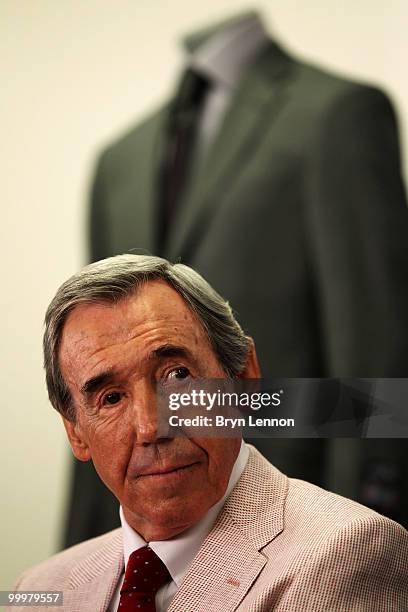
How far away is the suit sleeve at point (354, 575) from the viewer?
1258 millimetres

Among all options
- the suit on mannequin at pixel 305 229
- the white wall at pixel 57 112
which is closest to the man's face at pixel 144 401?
the suit on mannequin at pixel 305 229

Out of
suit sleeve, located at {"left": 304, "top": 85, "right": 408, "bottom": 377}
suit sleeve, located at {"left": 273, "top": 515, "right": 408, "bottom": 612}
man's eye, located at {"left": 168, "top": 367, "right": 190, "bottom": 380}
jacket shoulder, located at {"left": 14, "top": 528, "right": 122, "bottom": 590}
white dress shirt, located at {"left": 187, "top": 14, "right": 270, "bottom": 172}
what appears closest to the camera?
suit sleeve, located at {"left": 273, "top": 515, "right": 408, "bottom": 612}

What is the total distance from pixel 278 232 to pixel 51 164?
634 millimetres

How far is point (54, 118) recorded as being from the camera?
2.28 m

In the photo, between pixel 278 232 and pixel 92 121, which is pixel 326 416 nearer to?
pixel 278 232

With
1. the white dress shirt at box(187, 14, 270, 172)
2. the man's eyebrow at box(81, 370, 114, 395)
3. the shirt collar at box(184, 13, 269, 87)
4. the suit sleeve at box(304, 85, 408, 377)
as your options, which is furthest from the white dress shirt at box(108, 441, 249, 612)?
the shirt collar at box(184, 13, 269, 87)

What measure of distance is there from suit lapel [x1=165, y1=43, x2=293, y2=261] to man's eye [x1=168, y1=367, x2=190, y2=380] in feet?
1.94

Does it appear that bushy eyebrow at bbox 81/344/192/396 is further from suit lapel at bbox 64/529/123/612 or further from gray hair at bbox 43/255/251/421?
suit lapel at bbox 64/529/123/612

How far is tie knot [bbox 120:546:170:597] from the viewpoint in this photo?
1.38 metres

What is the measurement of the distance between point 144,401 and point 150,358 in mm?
60

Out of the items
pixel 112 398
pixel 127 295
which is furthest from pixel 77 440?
pixel 127 295

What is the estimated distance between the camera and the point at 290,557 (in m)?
1.30

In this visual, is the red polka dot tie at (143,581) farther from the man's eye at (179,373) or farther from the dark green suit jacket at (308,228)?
the dark green suit jacket at (308,228)

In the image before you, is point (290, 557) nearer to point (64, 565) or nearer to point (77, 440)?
point (77, 440)
